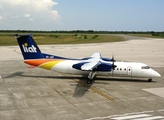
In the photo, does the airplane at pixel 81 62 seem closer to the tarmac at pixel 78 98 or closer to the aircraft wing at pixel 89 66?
the tarmac at pixel 78 98

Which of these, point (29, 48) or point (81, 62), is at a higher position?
point (29, 48)

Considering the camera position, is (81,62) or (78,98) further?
(81,62)

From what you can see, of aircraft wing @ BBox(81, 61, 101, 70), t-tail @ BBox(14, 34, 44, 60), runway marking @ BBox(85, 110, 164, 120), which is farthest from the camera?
t-tail @ BBox(14, 34, 44, 60)

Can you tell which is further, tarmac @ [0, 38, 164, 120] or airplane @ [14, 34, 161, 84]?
airplane @ [14, 34, 161, 84]

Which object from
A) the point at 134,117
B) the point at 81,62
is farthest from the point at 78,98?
the point at 81,62

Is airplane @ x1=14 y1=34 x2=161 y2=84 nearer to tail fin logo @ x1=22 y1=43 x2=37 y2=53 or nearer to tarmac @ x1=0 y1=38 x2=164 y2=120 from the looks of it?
tail fin logo @ x1=22 y1=43 x2=37 y2=53

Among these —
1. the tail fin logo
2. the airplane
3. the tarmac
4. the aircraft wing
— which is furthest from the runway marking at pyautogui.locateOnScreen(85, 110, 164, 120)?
the tail fin logo

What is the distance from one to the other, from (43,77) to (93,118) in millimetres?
14182

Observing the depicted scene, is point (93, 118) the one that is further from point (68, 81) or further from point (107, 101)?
point (68, 81)

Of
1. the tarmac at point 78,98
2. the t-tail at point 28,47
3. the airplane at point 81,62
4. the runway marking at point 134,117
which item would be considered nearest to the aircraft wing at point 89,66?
the airplane at point 81,62

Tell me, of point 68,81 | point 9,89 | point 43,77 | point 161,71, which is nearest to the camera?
point 9,89

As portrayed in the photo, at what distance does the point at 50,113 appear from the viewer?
49.5 feet

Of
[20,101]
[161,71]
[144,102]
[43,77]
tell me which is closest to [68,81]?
[43,77]

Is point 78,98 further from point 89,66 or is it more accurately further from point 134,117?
point 134,117
